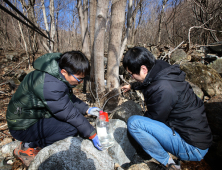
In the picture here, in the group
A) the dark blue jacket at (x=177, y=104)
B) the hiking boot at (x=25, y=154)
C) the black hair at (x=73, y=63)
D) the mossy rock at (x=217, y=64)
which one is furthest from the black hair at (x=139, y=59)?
the mossy rock at (x=217, y=64)

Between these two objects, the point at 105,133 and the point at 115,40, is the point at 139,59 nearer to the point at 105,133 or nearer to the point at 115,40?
the point at 115,40

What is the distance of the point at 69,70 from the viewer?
1.73m

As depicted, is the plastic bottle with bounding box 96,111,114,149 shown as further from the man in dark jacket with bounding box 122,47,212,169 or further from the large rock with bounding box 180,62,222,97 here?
the large rock with bounding box 180,62,222,97

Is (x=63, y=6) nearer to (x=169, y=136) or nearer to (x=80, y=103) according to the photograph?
(x=80, y=103)

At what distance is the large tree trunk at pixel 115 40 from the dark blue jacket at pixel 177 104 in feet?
4.42

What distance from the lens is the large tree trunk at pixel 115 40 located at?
101 inches

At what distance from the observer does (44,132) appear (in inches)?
73.2

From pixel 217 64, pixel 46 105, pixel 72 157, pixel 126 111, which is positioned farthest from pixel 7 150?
pixel 217 64

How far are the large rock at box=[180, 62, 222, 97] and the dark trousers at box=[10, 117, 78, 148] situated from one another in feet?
13.2

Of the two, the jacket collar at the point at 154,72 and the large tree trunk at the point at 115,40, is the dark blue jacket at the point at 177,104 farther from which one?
the large tree trunk at the point at 115,40

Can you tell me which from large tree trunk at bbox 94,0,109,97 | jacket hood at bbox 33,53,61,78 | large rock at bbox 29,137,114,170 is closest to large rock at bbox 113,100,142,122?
large tree trunk at bbox 94,0,109,97

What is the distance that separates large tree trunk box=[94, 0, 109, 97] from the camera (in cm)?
248

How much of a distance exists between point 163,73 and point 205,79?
11.0 feet

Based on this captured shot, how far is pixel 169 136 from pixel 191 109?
0.45 metres
